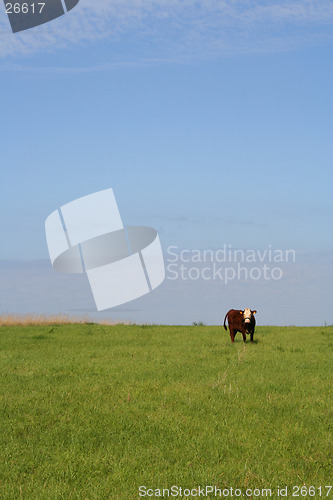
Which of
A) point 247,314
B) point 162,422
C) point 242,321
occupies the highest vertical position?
point 162,422

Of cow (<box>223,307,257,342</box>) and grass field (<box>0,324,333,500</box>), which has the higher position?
grass field (<box>0,324,333,500</box>)

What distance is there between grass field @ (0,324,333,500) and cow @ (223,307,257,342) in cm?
231

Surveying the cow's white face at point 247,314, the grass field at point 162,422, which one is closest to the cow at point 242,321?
Result: the cow's white face at point 247,314

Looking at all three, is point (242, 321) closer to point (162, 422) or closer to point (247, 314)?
point (247, 314)

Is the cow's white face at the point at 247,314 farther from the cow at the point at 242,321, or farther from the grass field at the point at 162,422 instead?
the grass field at the point at 162,422

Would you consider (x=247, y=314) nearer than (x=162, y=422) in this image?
No

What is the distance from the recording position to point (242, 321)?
21188 millimetres

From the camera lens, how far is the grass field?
25.7 ft

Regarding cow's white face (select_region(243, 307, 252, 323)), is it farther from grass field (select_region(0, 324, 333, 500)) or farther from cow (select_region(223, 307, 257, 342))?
grass field (select_region(0, 324, 333, 500))

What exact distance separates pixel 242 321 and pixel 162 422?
11501 millimetres

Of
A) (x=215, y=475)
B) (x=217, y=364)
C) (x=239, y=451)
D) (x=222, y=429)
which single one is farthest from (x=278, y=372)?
(x=215, y=475)

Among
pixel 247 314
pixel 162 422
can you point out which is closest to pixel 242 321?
pixel 247 314

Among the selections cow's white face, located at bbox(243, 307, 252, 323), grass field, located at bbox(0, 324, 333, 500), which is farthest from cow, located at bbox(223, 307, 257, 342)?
grass field, located at bbox(0, 324, 333, 500)

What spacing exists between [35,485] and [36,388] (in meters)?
5.92
